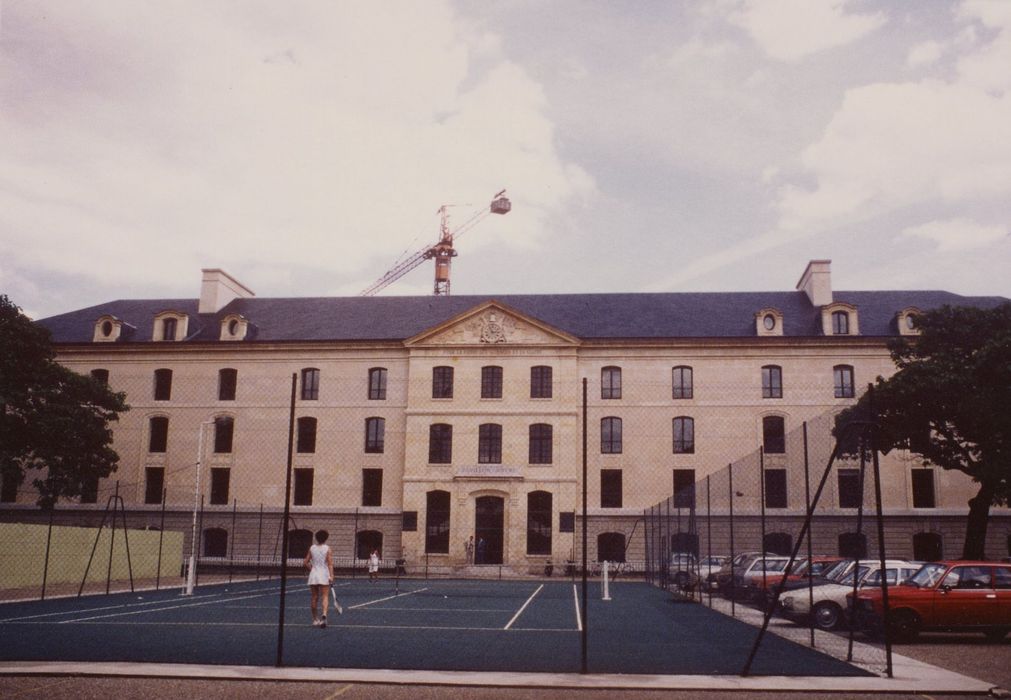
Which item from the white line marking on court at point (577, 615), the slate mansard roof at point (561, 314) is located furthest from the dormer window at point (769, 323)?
the white line marking on court at point (577, 615)

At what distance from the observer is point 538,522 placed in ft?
162

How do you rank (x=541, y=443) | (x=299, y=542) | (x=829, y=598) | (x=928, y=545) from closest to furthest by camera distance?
(x=829, y=598) → (x=928, y=545) → (x=541, y=443) → (x=299, y=542)

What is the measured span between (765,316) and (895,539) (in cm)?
1418

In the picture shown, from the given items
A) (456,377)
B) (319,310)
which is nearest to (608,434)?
(456,377)

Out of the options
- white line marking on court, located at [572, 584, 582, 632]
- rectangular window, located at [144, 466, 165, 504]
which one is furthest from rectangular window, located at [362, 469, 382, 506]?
white line marking on court, located at [572, 584, 582, 632]

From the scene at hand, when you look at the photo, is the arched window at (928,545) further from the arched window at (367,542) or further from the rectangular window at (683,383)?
the arched window at (367,542)

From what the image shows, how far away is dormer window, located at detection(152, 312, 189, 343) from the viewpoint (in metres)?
54.5

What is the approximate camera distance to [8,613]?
2195 cm

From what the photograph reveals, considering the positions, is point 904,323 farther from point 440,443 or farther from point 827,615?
point 827,615

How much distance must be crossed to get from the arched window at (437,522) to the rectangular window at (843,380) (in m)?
23.3

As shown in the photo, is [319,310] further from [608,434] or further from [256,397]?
[608,434]

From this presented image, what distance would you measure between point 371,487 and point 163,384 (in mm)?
14931

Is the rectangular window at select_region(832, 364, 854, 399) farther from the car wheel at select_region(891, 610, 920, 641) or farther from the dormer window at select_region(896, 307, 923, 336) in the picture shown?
the car wheel at select_region(891, 610, 920, 641)

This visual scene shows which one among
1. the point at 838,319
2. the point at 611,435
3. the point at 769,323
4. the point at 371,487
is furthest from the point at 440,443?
the point at 838,319
